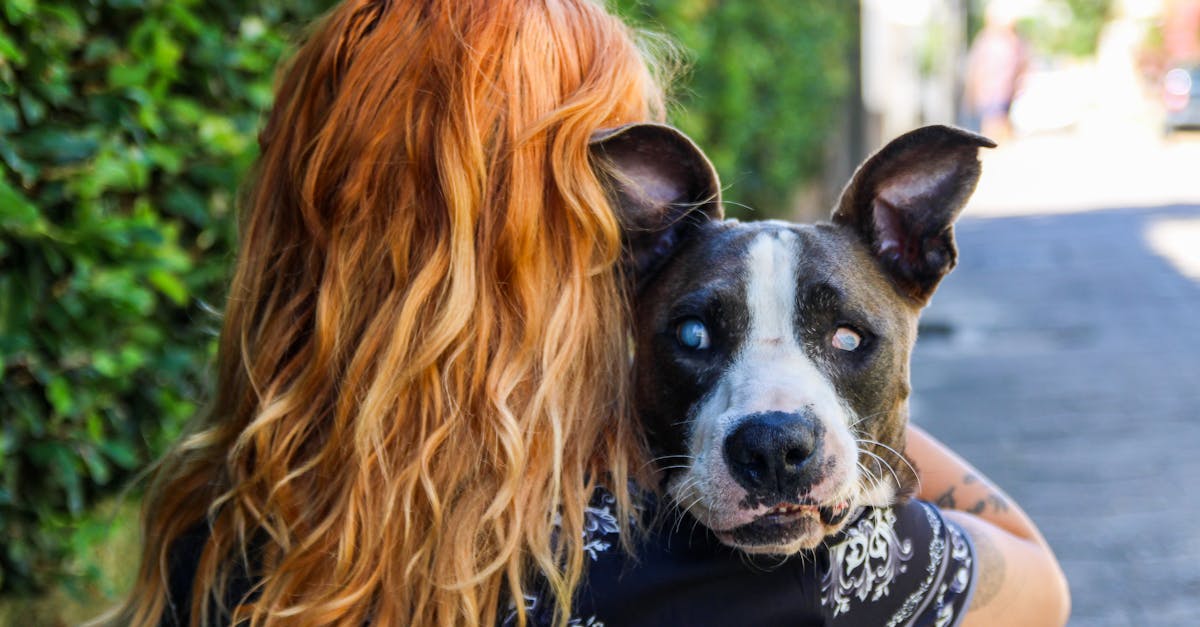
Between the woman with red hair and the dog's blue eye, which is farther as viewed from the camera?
the dog's blue eye

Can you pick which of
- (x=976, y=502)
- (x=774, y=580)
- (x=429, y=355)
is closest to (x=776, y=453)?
(x=774, y=580)

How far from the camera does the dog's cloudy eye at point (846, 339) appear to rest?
2279mm

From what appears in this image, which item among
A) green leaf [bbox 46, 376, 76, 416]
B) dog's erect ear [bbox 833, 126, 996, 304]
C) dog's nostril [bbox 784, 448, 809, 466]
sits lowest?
green leaf [bbox 46, 376, 76, 416]

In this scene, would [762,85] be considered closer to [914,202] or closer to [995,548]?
[914,202]

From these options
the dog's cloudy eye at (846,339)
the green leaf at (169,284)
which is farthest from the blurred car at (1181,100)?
the dog's cloudy eye at (846,339)

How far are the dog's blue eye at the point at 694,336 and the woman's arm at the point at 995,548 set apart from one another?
538mm

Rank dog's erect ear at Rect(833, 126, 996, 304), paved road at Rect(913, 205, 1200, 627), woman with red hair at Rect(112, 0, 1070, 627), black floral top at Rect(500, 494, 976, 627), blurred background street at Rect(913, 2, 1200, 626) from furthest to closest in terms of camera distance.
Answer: blurred background street at Rect(913, 2, 1200, 626) < paved road at Rect(913, 205, 1200, 627) < dog's erect ear at Rect(833, 126, 996, 304) < woman with red hair at Rect(112, 0, 1070, 627) < black floral top at Rect(500, 494, 976, 627)

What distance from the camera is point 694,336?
7.48 feet

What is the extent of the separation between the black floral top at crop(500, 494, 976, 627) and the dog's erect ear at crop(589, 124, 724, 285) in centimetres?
61

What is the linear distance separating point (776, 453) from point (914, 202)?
773mm

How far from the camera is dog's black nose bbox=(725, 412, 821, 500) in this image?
6.48 ft

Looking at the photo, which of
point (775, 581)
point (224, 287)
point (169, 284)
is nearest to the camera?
point (775, 581)

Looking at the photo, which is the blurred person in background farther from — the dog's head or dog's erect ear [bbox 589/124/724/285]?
dog's erect ear [bbox 589/124/724/285]

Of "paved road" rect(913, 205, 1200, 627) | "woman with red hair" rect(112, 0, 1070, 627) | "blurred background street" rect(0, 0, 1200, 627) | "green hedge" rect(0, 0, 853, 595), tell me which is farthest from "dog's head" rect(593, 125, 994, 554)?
"paved road" rect(913, 205, 1200, 627)
